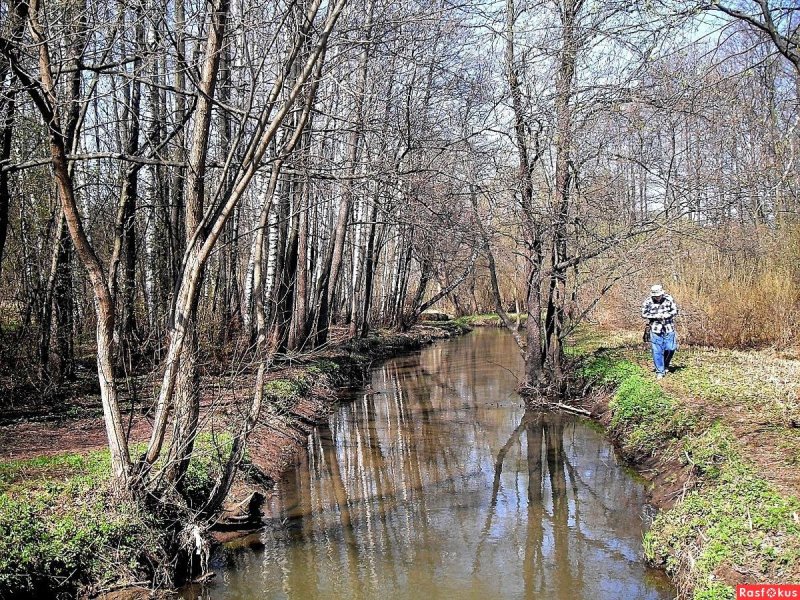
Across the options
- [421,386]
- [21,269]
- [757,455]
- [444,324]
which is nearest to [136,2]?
[757,455]

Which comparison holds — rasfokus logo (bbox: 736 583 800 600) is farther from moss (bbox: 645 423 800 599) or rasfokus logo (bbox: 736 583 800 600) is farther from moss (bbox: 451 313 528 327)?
moss (bbox: 451 313 528 327)

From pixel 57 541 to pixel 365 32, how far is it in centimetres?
554

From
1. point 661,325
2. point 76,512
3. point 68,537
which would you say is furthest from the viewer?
point 661,325

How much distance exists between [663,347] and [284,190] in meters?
8.12

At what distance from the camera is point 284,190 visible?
49.1 feet

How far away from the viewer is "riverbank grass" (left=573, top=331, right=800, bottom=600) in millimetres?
5461

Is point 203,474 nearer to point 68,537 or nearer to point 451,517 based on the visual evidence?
point 68,537

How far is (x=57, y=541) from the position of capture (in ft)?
18.8

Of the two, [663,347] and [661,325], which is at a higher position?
[661,325]

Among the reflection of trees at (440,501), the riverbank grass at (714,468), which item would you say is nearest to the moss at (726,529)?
the riverbank grass at (714,468)

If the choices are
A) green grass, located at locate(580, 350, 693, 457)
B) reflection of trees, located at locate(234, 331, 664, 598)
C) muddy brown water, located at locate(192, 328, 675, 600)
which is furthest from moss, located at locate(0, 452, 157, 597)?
green grass, located at locate(580, 350, 693, 457)

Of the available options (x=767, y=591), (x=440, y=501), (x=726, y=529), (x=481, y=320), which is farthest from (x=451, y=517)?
(x=481, y=320)

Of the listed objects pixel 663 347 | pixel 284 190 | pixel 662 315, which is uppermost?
pixel 284 190

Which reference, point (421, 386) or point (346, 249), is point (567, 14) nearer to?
point (421, 386)
